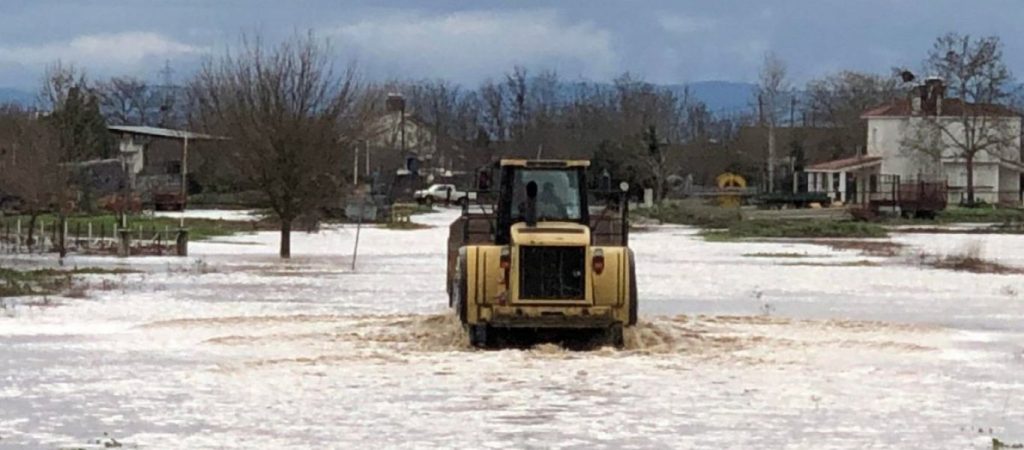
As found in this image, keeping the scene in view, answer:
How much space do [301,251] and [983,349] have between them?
32275 mm

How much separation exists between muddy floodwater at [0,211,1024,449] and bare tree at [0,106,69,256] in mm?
18207

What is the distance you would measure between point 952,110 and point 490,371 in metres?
91.4

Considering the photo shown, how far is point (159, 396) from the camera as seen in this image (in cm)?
1817

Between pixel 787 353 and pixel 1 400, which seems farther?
pixel 787 353

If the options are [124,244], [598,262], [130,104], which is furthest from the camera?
[130,104]

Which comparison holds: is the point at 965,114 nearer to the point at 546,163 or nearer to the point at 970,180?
the point at 970,180

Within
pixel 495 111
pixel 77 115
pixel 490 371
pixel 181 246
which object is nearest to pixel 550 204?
pixel 490 371

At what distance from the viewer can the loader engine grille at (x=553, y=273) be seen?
75.3 feet

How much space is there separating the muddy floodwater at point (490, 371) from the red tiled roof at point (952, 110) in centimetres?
6912

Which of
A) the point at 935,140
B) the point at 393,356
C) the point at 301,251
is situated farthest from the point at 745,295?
the point at 935,140

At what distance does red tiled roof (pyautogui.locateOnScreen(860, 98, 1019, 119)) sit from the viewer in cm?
10544

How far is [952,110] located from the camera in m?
108

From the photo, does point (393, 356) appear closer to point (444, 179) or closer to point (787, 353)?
point (787, 353)

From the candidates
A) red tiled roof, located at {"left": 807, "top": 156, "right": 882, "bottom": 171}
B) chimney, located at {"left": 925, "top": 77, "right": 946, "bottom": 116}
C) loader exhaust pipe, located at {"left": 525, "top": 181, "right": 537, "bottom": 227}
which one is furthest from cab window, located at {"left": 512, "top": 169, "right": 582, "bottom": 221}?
red tiled roof, located at {"left": 807, "top": 156, "right": 882, "bottom": 171}
